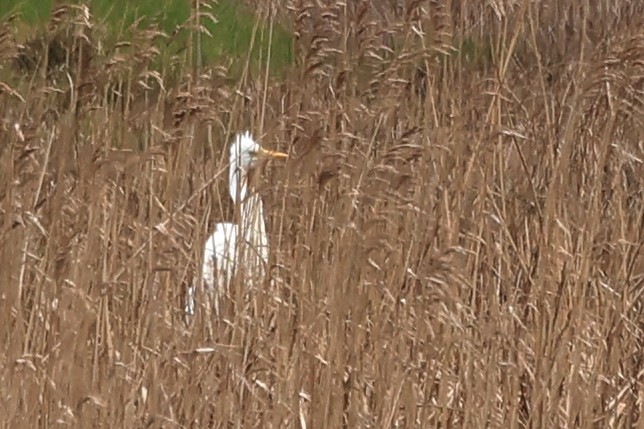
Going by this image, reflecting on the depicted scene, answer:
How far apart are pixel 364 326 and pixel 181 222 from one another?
1.40 ft

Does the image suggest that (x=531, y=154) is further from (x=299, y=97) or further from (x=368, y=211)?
(x=299, y=97)

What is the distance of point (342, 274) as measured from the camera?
2.01 m

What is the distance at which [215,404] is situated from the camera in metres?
2.00

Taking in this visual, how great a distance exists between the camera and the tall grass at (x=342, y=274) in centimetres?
197

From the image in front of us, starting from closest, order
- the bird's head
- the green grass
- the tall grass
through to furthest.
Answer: the tall grass → the bird's head → the green grass

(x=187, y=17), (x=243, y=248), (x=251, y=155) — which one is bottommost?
(x=243, y=248)

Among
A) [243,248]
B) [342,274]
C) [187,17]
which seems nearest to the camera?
[342,274]

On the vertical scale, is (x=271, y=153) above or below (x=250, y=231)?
above

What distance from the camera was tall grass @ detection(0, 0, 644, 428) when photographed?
197cm

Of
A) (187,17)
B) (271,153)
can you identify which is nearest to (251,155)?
(271,153)

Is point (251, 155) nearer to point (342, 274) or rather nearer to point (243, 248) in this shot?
point (243, 248)

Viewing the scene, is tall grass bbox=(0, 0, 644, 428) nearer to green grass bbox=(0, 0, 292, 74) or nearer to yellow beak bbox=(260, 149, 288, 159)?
yellow beak bbox=(260, 149, 288, 159)

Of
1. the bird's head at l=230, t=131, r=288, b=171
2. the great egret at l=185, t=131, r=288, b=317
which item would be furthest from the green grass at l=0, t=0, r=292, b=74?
the great egret at l=185, t=131, r=288, b=317

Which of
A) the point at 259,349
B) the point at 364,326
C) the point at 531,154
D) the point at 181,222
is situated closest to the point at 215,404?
the point at 259,349
